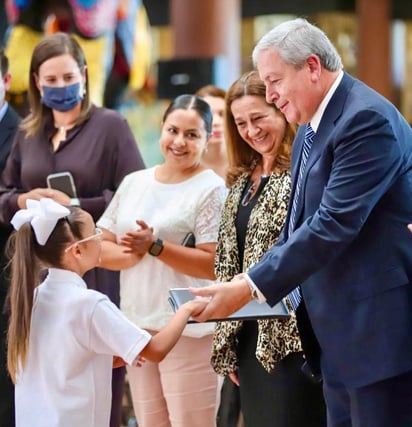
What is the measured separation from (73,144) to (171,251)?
0.75 m

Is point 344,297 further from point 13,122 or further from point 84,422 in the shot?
point 13,122

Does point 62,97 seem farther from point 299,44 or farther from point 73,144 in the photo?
point 299,44

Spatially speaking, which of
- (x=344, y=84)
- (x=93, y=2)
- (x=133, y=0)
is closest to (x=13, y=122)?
(x=344, y=84)

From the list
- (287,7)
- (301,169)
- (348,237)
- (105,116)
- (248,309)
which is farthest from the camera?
(287,7)

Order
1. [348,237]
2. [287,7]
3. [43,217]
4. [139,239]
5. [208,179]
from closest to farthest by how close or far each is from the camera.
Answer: [348,237], [43,217], [139,239], [208,179], [287,7]

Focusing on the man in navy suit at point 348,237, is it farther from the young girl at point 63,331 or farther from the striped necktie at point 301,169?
the young girl at point 63,331

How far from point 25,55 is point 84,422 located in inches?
211

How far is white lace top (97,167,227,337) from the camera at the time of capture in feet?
12.2

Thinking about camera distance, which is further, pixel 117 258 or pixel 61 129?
pixel 61 129

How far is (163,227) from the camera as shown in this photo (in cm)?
375

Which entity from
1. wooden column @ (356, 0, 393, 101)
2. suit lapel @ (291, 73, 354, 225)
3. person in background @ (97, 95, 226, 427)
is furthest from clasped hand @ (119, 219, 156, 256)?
wooden column @ (356, 0, 393, 101)

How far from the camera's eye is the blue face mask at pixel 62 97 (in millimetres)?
4082

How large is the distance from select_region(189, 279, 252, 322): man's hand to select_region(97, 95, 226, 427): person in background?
776 millimetres

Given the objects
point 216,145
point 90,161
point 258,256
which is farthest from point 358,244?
point 216,145
